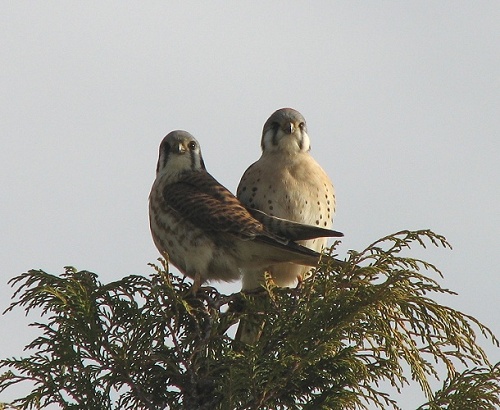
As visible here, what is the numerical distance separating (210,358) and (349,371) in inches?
21.8

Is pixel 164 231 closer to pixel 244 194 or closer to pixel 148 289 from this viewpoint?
pixel 244 194

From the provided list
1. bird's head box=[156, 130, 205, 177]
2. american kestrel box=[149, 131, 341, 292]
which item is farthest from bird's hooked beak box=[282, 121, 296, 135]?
american kestrel box=[149, 131, 341, 292]

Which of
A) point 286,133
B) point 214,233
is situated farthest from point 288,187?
point 214,233

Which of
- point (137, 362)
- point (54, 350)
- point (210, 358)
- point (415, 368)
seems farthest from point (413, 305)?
point (54, 350)

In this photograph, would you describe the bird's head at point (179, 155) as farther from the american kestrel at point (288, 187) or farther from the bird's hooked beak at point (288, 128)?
the bird's hooked beak at point (288, 128)

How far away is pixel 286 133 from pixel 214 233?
1.19 m

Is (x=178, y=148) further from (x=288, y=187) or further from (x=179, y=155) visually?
(x=288, y=187)

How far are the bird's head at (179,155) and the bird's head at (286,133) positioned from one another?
424 mm

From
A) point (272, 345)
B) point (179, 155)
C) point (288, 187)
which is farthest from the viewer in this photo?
point (179, 155)

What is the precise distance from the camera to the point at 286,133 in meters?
6.32

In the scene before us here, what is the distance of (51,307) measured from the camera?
4230 mm

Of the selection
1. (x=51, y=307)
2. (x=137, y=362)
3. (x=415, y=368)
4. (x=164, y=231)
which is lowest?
(x=415, y=368)

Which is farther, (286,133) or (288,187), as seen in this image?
(286,133)

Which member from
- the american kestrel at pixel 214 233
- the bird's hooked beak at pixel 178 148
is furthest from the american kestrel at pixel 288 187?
the bird's hooked beak at pixel 178 148
